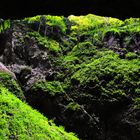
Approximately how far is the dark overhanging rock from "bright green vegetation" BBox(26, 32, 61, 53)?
576 inches

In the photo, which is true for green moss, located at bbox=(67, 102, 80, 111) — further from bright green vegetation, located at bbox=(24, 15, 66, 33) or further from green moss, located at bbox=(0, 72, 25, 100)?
bright green vegetation, located at bbox=(24, 15, 66, 33)

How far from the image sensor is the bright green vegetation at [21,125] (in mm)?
11352

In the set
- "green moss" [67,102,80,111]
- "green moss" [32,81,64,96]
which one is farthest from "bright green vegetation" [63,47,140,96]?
"green moss" [67,102,80,111]

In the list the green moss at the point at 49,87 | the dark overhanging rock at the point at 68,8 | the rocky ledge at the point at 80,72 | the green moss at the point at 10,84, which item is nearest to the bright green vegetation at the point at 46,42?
the rocky ledge at the point at 80,72

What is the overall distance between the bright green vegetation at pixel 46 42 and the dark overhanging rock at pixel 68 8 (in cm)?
1463

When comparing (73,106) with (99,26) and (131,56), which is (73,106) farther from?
(99,26)

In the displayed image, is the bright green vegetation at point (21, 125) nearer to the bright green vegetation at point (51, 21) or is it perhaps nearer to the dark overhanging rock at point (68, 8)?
the dark overhanging rock at point (68, 8)

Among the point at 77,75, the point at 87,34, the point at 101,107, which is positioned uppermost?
the point at 87,34

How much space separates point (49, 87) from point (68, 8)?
12283 mm

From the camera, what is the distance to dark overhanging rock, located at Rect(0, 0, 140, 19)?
3979 mm

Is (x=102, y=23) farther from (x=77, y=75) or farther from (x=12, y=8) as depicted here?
(x=12, y=8)

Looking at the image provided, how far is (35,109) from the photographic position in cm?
1555

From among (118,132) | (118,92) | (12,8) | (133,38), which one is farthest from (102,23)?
(12,8)

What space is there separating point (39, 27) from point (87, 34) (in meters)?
3.49
